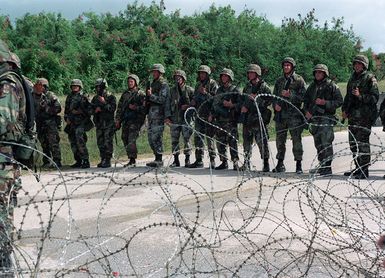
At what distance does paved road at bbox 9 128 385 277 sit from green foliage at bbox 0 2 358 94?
10.3 metres

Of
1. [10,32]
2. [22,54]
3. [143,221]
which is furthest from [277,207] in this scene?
[10,32]

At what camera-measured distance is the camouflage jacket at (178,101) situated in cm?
1000

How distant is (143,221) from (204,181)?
8.16ft

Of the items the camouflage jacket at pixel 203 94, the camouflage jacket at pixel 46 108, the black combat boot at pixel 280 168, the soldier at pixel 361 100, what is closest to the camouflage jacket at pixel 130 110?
the camouflage jacket at pixel 203 94

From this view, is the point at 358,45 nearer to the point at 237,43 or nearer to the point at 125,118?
the point at 237,43

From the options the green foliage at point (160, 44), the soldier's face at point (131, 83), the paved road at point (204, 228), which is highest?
the green foliage at point (160, 44)

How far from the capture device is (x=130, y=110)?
10172 millimetres

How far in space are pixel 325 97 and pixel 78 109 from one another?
165 inches

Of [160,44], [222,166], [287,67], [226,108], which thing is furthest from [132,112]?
[160,44]

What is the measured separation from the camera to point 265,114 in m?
9.59

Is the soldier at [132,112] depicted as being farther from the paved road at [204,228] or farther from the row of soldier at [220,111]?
the paved road at [204,228]

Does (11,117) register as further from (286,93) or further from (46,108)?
(46,108)

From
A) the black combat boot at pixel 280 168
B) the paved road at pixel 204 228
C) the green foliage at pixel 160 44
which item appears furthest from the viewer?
the green foliage at pixel 160 44

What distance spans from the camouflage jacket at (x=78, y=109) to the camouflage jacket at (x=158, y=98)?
114 centimetres
